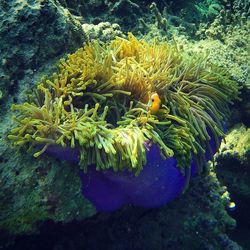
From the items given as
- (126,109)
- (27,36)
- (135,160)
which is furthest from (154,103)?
(27,36)

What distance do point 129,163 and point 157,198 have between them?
58 centimetres

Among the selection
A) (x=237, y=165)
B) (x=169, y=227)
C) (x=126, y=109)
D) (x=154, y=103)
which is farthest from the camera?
(x=237, y=165)

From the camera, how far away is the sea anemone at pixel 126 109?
8.32 ft

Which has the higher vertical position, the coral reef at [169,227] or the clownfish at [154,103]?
the clownfish at [154,103]

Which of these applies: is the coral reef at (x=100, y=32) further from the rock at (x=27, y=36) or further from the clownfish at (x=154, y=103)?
the clownfish at (x=154, y=103)

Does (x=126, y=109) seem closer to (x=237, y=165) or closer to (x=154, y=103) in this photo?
(x=154, y=103)

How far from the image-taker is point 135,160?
8.00ft

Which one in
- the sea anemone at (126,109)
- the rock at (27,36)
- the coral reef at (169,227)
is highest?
the rock at (27,36)

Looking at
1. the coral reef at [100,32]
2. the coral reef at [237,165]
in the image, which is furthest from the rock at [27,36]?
the coral reef at [237,165]

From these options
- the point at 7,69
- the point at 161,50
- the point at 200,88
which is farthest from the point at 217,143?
the point at 7,69

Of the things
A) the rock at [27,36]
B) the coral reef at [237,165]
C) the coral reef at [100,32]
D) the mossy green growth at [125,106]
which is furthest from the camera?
the coral reef at [237,165]

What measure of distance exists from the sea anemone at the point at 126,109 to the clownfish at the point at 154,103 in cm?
4

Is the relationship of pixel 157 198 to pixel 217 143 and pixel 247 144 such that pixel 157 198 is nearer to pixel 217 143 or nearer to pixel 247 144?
pixel 217 143

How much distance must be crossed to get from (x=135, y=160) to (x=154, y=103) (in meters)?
0.61
